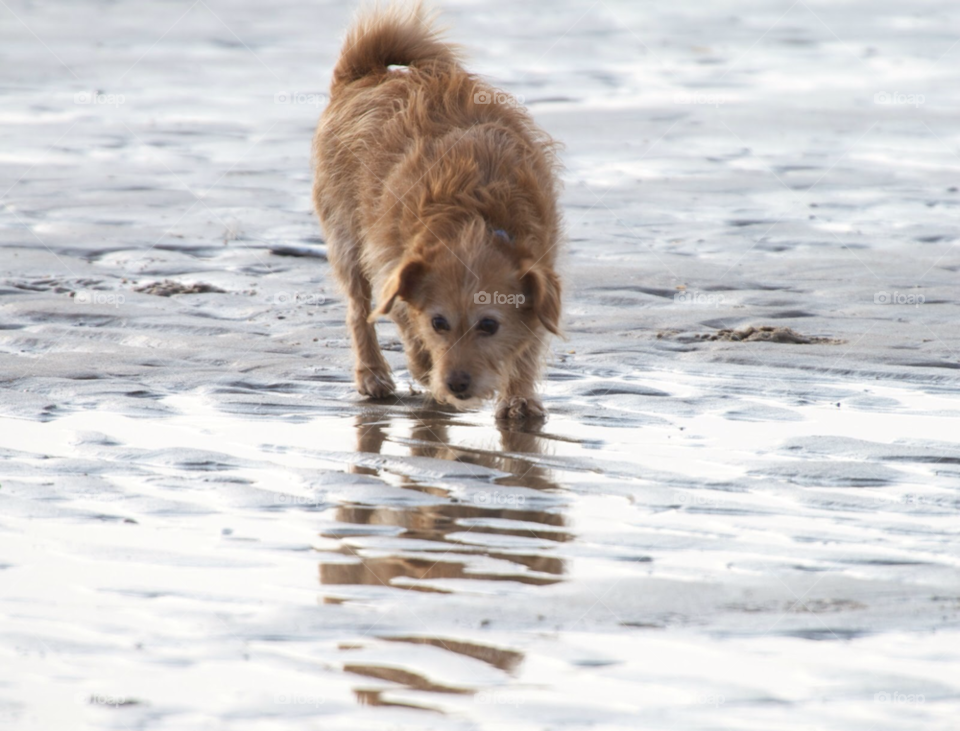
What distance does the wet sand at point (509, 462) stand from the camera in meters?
3.37

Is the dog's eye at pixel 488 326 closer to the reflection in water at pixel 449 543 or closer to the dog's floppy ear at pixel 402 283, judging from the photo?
the dog's floppy ear at pixel 402 283

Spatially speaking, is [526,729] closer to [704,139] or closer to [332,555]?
[332,555]

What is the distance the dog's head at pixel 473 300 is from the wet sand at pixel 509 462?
10.7 inches

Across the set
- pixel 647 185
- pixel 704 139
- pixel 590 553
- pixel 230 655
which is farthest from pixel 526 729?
pixel 704 139

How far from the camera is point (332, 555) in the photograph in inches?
166

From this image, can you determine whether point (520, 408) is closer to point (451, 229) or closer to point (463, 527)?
point (451, 229)

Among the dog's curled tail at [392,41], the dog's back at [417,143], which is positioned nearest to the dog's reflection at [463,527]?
the dog's back at [417,143]

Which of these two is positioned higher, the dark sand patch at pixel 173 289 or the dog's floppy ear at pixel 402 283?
the dog's floppy ear at pixel 402 283

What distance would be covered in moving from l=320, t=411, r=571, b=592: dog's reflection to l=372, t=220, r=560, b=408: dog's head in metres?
0.32

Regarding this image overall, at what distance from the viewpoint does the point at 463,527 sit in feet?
14.9

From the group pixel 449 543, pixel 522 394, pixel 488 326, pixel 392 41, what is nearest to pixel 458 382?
pixel 488 326

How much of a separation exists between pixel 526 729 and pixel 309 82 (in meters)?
12.9

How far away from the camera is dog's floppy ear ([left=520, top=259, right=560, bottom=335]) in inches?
230

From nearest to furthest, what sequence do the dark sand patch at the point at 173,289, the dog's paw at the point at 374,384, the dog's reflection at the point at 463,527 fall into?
the dog's reflection at the point at 463,527 → the dog's paw at the point at 374,384 → the dark sand patch at the point at 173,289
